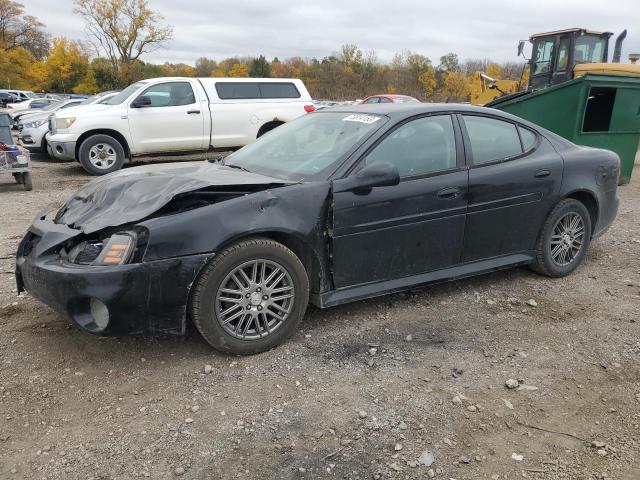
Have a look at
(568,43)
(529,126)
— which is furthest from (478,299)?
(568,43)

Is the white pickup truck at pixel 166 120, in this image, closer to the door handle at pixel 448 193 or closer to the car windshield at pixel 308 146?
the car windshield at pixel 308 146

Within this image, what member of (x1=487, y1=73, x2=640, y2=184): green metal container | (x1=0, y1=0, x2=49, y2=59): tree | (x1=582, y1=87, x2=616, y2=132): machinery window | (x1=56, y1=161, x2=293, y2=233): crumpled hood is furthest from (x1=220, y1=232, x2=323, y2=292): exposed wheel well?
(x1=0, y1=0, x2=49, y2=59): tree

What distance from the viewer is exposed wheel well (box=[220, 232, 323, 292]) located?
3.46 meters

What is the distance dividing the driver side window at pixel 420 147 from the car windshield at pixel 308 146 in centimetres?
16

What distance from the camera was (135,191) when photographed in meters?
3.55

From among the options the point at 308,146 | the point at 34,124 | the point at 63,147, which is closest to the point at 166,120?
the point at 63,147

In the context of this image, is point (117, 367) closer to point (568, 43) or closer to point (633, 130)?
point (633, 130)

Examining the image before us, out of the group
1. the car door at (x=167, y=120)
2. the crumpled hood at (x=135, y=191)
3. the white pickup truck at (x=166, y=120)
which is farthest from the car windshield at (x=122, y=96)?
the crumpled hood at (x=135, y=191)

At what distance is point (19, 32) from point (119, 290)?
75.7 meters

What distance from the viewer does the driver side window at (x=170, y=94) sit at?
10641mm

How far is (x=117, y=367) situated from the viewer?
3271mm

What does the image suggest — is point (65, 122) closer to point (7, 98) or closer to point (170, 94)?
point (170, 94)

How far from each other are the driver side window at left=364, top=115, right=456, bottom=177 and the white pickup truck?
7715 millimetres

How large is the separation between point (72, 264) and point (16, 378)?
29.3 inches
